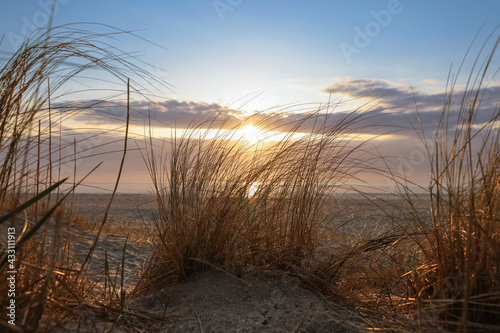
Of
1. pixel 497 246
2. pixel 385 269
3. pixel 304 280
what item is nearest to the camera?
pixel 497 246

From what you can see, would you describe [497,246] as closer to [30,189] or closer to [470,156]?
[470,156]

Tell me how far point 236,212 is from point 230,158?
1.47 ft

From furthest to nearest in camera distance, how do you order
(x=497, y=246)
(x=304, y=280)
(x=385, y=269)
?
(x=385, y=269) < (x=304, y=280) < (x=497, y=246)

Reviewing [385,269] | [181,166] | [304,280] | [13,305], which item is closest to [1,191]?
[13,305]

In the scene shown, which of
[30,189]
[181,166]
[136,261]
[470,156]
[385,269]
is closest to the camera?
[470,156]

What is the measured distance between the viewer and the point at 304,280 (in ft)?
7.85

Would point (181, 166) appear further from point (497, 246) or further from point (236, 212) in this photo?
point (497, 246)

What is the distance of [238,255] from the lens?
2447mm

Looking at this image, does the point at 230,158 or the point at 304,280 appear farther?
the point at 230,158

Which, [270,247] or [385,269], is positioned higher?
[270,247]

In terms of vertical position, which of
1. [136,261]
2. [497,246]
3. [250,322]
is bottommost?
[136,261]

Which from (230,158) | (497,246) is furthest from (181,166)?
(497,246)

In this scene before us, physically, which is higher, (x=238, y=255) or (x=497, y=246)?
(x=497, y=246)

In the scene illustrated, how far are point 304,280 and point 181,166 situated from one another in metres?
1.07
